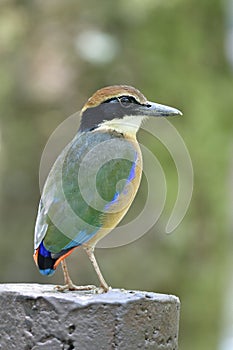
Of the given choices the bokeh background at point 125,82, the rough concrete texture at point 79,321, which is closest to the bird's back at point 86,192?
the rough concrete texture at point 79,321

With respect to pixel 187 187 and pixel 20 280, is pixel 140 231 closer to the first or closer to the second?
pixel 187 187

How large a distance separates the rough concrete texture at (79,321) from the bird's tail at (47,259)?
1.00 ft

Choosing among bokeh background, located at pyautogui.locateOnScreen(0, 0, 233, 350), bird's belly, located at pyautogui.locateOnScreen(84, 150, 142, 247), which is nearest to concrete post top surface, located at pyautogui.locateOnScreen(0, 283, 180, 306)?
bird's belly, located at pyautogui.locateOnScreen(84, 150, 142, 247)

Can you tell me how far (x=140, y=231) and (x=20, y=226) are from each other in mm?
2549

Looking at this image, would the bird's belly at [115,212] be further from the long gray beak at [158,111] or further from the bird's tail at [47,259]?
the long gray beak at [158,111]

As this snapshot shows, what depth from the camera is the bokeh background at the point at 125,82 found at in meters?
7.89

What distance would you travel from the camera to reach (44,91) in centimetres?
812

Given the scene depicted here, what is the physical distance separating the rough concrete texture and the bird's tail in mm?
305

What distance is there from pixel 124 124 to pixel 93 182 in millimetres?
475

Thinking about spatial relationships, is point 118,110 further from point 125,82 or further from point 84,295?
point 125,82

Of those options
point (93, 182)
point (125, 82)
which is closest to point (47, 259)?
point (93, 182)

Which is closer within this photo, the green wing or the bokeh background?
the green wing

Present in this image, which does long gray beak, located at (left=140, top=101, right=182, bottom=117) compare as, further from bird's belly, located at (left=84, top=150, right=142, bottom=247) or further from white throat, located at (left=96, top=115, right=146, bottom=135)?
bird's belly, located at (left=84, top=150, right=142, bottom=247)

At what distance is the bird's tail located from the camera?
11.7 ft
